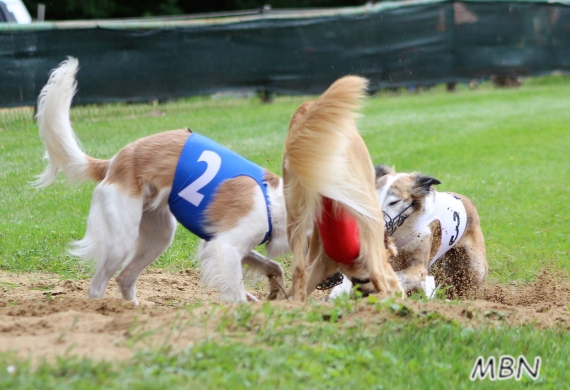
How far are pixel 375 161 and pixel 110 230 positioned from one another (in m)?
6.76

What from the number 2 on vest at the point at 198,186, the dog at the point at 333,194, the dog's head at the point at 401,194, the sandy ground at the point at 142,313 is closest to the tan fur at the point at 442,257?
the dog's head at the point at 401,194

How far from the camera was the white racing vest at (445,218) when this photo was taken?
6684mm

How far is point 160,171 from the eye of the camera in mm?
5559

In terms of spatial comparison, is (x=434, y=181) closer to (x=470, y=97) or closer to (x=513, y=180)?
(x=513, y=180)

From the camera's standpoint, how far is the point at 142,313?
15.2ft

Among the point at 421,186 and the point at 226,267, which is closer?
the point at 226,267

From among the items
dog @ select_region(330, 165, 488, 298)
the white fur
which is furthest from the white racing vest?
the white fur

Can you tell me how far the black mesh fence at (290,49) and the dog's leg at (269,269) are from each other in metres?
9.86

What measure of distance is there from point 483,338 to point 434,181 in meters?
2.24

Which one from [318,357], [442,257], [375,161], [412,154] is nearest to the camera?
[318,357]

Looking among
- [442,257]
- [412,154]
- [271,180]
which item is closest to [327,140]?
[271,180]

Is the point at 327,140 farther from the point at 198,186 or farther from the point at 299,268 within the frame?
the point at 198,186

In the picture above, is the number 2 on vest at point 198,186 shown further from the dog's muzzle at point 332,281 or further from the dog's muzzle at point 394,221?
the dog's muzzle at point 394,221

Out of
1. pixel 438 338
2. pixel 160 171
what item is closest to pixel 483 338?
pixel 438 338
